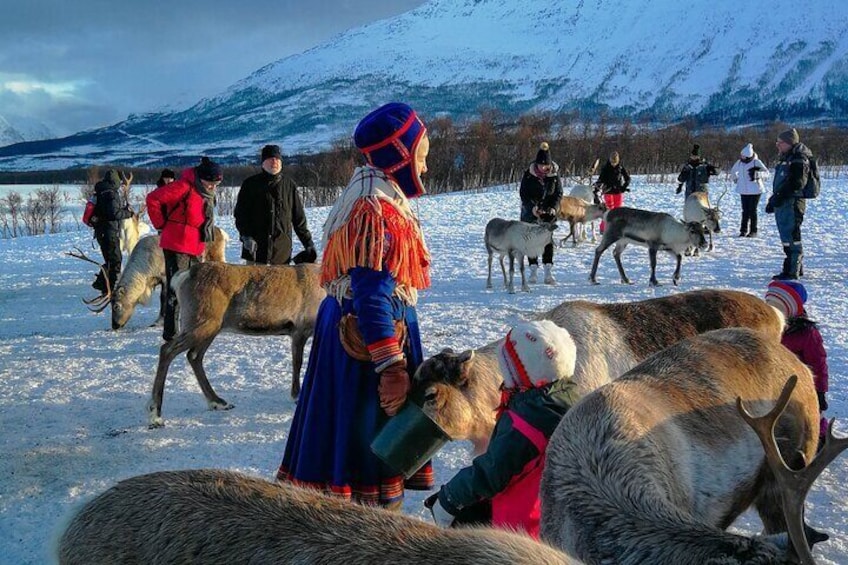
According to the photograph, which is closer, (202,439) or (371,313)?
(371,313)

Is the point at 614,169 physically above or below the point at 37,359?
above

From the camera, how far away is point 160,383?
5312 mm

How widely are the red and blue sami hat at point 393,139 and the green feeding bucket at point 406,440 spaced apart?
892mm

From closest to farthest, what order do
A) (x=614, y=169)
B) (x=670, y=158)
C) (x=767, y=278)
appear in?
(x=767, y=278) < (x=614, y=169) < (x=670, y=158)

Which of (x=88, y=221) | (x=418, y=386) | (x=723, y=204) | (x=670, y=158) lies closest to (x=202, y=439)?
(x=418, y=386)

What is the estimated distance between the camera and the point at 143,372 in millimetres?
6566

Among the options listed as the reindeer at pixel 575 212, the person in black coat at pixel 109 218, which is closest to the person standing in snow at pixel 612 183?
the reindeer at pixel 575 212

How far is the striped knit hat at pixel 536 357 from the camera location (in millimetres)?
2611

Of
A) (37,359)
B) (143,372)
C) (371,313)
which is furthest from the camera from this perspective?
(37,359)

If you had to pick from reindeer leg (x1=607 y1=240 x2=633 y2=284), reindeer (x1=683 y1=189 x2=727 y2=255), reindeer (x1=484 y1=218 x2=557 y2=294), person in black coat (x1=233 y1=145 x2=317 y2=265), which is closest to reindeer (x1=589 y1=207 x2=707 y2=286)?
reindeer leg (x1=607 y1=240 x2=633 y2=284)

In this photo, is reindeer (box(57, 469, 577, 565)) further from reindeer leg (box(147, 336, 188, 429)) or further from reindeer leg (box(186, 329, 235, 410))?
reindeer leg (box(186, 329, 235, 410))

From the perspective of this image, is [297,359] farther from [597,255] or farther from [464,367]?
[597,255]

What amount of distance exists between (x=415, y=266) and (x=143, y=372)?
4.75 metres

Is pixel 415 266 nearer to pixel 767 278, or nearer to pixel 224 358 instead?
pixel 224 358
